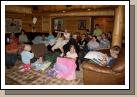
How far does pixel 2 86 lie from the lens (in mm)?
3494

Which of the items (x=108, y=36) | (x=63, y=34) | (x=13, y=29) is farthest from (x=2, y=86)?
(x=108, y=36)

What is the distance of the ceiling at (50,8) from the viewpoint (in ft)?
11.2

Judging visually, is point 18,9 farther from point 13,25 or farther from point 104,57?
point 104,57

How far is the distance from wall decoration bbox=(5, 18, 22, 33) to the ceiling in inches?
5.6

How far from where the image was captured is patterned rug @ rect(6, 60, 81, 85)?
3.47 m

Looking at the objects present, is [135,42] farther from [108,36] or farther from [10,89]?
[10,89]

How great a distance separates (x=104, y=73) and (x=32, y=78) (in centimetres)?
103

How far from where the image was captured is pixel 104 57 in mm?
3461

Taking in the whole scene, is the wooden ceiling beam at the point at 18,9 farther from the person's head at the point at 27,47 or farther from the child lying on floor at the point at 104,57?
the child lying on floor at the point at 104,57

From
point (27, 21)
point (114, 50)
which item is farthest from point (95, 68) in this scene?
point (27, 21)

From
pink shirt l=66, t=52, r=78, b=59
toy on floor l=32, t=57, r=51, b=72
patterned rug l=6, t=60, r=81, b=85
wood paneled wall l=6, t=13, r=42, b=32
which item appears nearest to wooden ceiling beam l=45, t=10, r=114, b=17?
wood paneled wall l=6, t=13, r=42, b=32

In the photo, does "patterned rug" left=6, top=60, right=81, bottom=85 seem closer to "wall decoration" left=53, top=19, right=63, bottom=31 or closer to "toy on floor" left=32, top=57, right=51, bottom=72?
"toy on floor" left=32, top=57, right=51, bottom=72

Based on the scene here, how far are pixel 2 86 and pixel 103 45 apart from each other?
1566mm

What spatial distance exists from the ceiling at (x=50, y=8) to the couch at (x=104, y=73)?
0.64m
